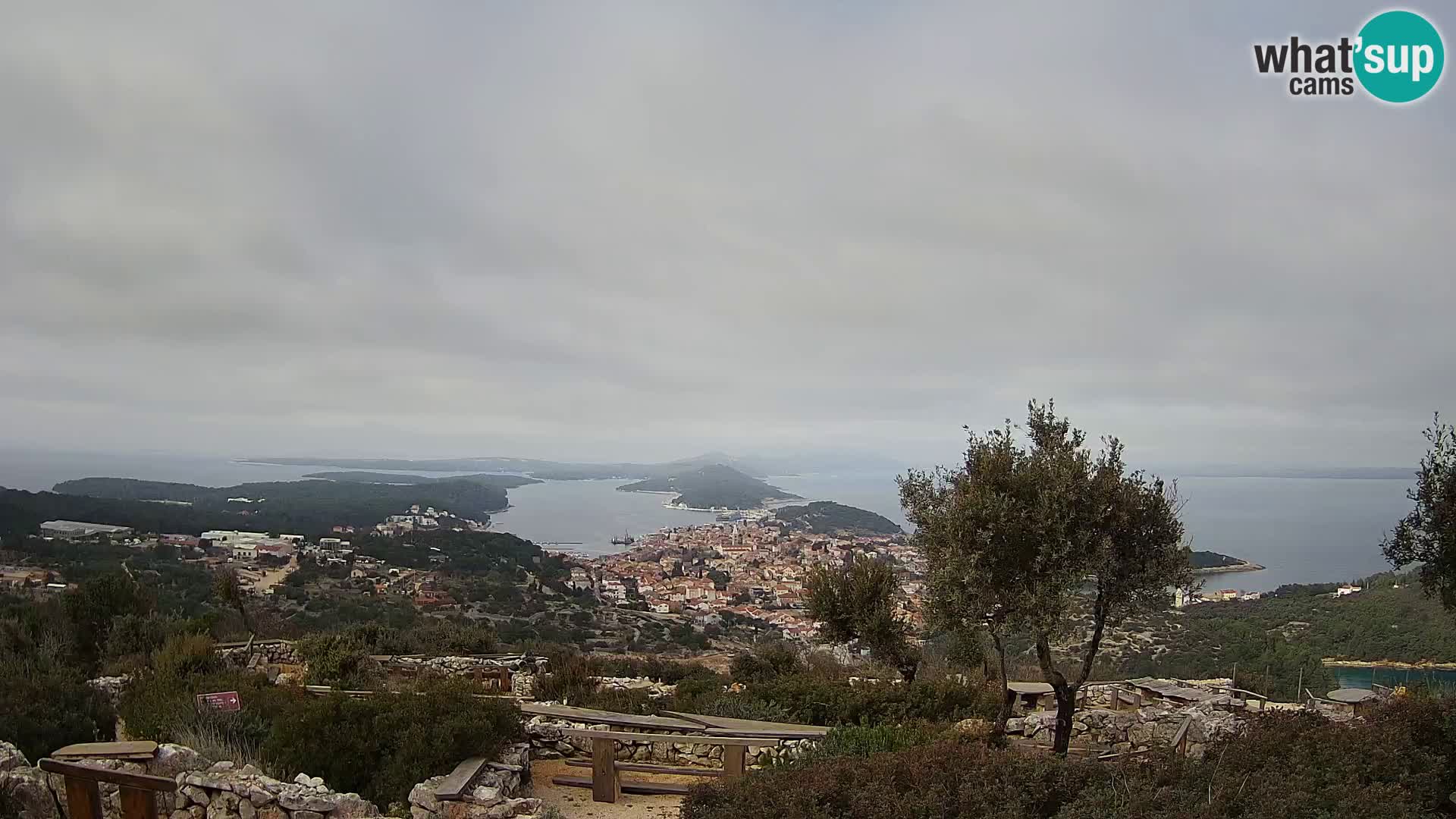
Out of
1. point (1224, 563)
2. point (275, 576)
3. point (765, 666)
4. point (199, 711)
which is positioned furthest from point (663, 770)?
point (1224, 563)

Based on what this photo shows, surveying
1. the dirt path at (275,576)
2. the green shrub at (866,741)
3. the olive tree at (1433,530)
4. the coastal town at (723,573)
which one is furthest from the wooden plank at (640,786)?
the dirt path at (275,576)

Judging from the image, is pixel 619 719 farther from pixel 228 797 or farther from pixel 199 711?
pixel 199 711

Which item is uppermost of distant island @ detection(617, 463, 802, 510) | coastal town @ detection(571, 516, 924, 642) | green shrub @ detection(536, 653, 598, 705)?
green shrub @ detection(536, 653, 598, 705)

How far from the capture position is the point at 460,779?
20.2ft

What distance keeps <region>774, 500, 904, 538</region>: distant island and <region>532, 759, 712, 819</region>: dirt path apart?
3958 cm

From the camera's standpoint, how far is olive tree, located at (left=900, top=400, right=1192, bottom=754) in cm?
703

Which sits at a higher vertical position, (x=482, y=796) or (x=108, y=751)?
(x=108, y=751)

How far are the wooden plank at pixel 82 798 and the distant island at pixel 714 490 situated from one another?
7135cm

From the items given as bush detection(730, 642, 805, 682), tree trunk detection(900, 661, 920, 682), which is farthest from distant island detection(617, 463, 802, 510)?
tree trunk detection(900, 661, 920, 682)

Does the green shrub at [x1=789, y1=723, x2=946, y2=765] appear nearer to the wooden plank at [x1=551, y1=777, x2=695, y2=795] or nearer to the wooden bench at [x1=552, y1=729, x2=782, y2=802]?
the wooden bench at [x1=552, y1=729, x2=782, y2=802]

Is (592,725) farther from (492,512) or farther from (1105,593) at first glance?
(492,512)

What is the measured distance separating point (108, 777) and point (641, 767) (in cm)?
451

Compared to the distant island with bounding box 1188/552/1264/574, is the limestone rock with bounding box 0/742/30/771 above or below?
above

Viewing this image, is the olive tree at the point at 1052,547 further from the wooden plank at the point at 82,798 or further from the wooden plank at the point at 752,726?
the wooden plank at the point at 82,798
